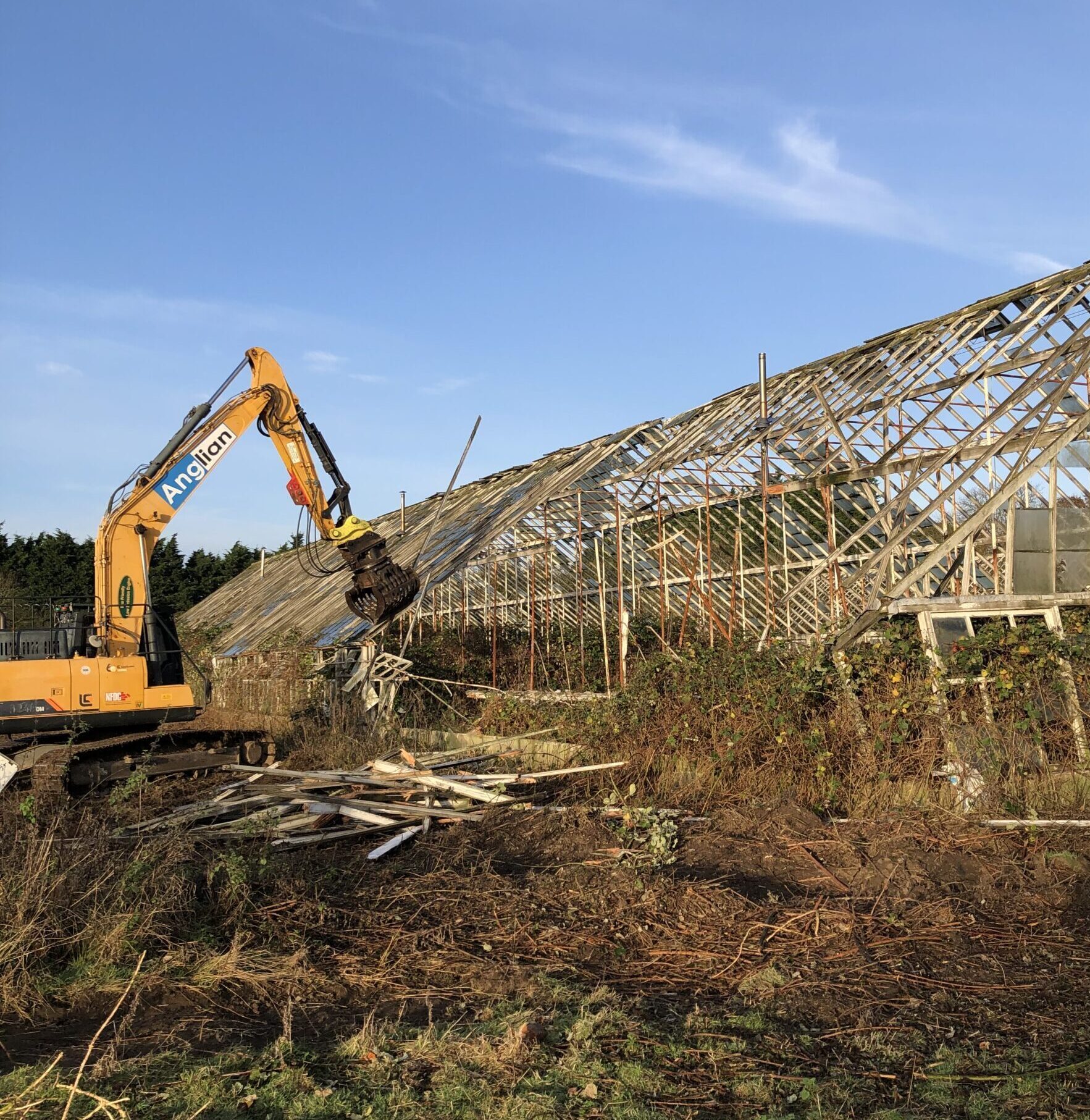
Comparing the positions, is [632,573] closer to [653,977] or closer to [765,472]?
[765,472]

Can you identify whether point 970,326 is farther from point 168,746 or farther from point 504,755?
point 168,746

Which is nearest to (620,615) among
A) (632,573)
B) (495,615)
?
(632,573)

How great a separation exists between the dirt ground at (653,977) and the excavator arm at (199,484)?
5.27 m

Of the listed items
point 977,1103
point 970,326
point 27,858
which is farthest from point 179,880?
point 970,326

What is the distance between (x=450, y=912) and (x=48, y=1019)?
260 centimetres

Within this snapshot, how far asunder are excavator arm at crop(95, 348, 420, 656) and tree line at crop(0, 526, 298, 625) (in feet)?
98.0

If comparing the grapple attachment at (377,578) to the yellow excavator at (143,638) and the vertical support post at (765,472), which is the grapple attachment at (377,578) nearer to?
the yellow excavator at (143,638)

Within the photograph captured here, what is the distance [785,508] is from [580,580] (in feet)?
14.7

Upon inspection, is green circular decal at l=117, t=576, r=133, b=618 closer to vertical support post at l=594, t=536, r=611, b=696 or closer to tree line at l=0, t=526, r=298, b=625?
vertical support post at l=594, t=536, r=611, b=696

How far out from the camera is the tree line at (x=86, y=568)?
151 feet

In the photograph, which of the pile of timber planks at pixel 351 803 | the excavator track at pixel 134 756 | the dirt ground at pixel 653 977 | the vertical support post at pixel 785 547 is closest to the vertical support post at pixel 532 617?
the vertical support post at pixel 785 547

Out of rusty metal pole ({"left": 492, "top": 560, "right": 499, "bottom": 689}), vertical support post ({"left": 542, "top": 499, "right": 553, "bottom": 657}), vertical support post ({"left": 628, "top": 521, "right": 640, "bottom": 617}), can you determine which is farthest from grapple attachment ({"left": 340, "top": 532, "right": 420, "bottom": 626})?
vertical support post ({"left": 628, "top": 521, "right": 640, "bottom": 617})

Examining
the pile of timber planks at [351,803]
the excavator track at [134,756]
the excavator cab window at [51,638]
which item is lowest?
the pile of timber planks at [351,803]

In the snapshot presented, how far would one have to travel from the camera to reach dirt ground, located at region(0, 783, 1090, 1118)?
4.82 m
